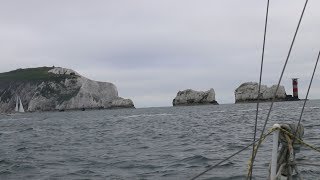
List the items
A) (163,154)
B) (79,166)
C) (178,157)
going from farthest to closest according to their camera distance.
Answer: (163,154) → (178,157) → (79,166)

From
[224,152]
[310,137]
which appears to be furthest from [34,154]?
[310,137]

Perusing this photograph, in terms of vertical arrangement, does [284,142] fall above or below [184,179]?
above

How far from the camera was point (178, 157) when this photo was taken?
21.8 m

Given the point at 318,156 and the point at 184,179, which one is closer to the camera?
the point at 184,179

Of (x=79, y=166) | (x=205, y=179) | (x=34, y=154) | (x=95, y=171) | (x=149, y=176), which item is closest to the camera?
(x=205, y=179)

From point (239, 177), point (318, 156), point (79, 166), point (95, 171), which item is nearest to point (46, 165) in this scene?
point (79, 166)

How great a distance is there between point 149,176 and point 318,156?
7.69 m

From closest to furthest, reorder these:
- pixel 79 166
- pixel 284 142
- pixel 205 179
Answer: pixel 284 142 < pixel 205 179 < pixel 79 166

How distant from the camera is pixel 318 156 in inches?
753

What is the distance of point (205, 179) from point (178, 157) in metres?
6.40

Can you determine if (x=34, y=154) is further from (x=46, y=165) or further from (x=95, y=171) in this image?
(x=95, y=171)

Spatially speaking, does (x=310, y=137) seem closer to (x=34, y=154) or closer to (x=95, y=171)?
(x=95, y=171)

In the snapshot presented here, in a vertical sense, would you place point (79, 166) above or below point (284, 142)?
below

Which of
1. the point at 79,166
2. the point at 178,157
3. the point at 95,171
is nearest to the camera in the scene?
the point at 95,171
